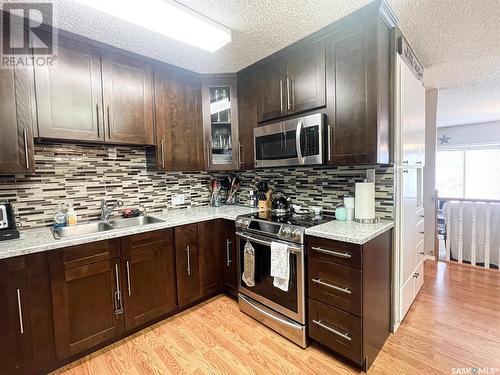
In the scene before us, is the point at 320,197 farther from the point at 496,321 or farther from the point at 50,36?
the point at 50,36

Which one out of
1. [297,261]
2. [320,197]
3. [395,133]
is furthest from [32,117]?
[395,133]

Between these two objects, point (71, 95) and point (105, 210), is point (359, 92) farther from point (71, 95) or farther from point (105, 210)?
point (105, 210)

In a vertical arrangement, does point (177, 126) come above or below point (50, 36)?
below

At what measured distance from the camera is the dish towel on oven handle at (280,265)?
5.92ft

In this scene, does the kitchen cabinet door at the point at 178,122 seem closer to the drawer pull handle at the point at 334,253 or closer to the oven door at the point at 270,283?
the oven door at the point at 270,283

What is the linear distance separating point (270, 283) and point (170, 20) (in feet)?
6.82

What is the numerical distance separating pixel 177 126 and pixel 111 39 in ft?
2.81

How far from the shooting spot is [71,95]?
1.85 m

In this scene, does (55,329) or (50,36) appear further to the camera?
(50,36)

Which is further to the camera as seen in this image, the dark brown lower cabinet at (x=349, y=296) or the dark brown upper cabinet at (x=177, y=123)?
the dark brown upper cabinet at (x=177, y=123)

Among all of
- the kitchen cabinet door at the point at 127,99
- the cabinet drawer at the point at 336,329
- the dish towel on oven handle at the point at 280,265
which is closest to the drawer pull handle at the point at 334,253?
the dish towel on oven handle at the point at 280,265

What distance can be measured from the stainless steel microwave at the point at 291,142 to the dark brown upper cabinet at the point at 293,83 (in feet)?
0.42

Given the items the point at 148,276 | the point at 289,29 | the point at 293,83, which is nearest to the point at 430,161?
the point at 293,83

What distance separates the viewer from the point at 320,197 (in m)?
2.39
